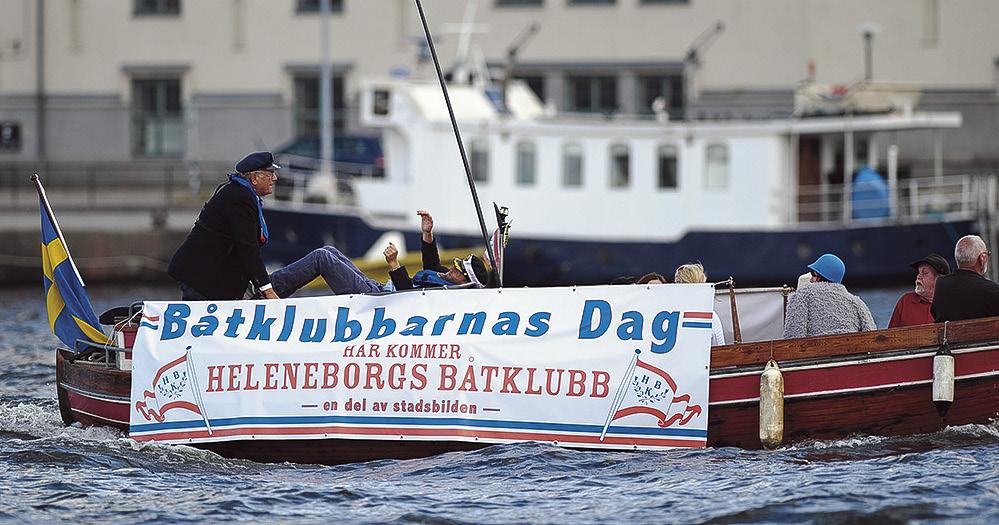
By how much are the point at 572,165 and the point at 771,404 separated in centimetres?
1770

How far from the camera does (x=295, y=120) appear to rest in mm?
44156

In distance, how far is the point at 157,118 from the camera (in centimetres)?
→ 4525

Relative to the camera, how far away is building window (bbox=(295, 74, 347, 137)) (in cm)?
4401

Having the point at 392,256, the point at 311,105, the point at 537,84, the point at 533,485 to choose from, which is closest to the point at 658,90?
the point at 537,84

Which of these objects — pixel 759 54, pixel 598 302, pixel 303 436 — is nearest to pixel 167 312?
pixel 303 436

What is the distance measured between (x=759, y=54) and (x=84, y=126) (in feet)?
58.5

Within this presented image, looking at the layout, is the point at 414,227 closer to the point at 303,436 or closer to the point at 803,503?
the point at 303,436

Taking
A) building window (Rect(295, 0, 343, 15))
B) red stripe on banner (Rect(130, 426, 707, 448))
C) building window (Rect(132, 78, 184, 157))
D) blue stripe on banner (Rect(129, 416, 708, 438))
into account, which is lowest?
red stripe on banner (Rect(130, 426, 707, 448))

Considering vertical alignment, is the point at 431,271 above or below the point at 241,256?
below

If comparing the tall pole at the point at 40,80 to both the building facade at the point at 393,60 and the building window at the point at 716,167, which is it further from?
the building window at the point at 716,167

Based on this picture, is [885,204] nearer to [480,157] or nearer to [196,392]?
[480,157]

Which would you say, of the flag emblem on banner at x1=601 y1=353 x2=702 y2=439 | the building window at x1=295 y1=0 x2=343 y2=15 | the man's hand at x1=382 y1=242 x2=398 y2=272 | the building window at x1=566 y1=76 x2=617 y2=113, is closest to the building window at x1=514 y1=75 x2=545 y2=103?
the building window at x1=566 y1=76 x2=617 y2=113

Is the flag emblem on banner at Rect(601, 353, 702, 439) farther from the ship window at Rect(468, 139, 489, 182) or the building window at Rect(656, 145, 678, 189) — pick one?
the ship window at Rect(468, 139, 489, 182)

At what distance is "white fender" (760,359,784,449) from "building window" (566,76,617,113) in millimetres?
31294
